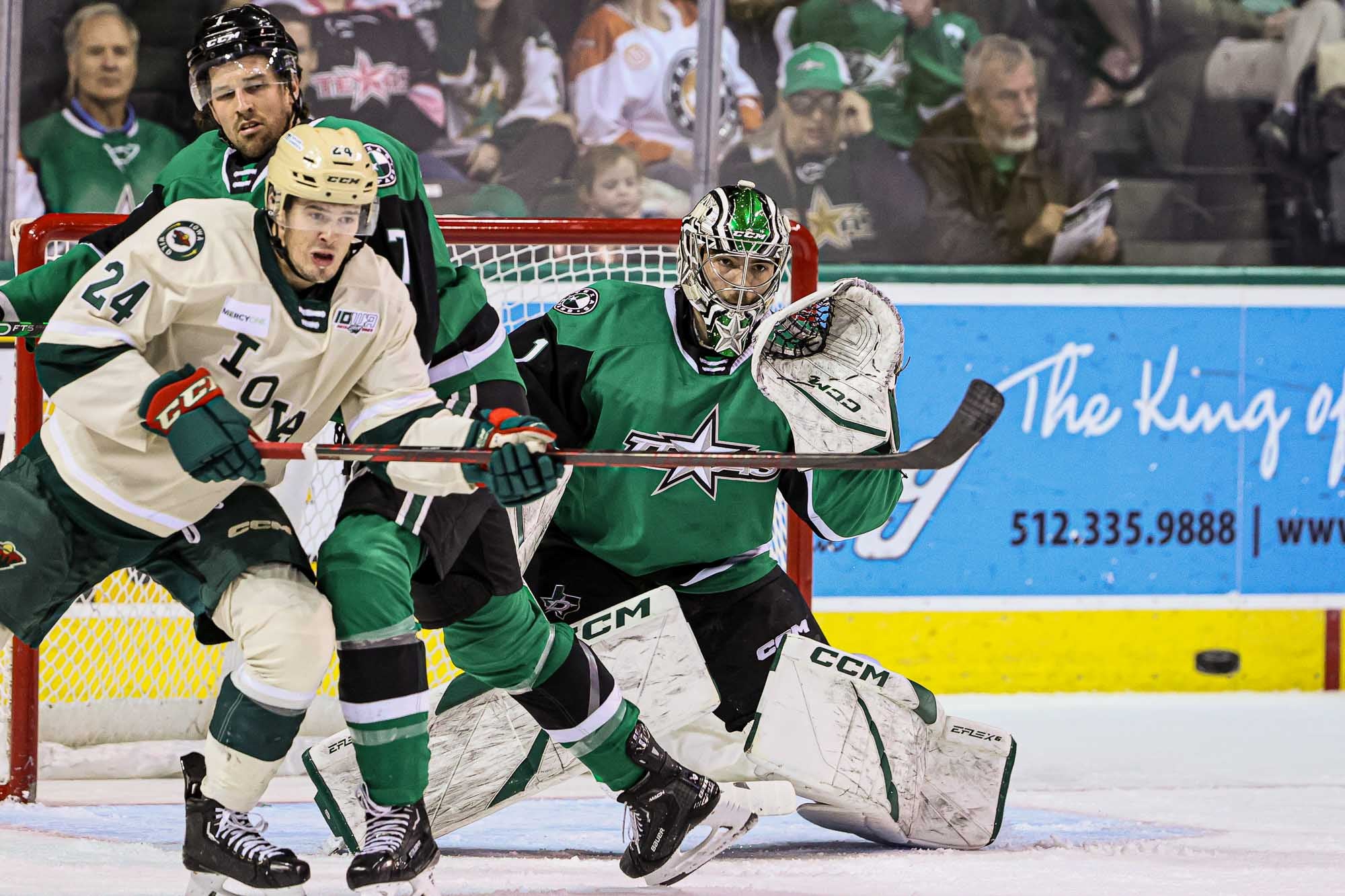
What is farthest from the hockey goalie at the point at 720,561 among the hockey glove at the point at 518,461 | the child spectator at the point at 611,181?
the child spectator at the point at 611,181

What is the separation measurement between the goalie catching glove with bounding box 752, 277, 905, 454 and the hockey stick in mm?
298

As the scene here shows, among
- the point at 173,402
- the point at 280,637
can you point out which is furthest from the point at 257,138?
the point at 280,637

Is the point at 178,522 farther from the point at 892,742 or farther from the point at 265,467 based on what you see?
the point at 892,742

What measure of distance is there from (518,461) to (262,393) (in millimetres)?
339

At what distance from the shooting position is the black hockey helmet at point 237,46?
2.56 m

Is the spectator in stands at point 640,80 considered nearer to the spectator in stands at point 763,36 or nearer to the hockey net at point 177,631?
the spectator in stands at point 763,36

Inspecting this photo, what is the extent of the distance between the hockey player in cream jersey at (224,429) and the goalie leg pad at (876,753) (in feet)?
2.72

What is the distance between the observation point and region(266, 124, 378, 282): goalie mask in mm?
2219

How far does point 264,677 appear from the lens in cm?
217

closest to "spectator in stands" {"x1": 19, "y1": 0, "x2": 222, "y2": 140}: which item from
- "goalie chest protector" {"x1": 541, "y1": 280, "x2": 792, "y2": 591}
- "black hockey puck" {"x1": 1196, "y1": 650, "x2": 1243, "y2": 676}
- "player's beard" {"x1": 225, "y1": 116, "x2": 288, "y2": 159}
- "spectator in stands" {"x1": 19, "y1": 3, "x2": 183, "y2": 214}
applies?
"spectator in stands" {"x1": 19, "y1": 3, "x2": 183, "y2": 214}

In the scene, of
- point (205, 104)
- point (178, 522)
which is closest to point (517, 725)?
point (178, 522)

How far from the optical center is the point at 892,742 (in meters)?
2.94

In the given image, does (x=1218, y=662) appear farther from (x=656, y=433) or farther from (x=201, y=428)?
(x=201, y=428)

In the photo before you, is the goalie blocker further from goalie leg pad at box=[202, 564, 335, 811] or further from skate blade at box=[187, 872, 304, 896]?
goalie leg pad at box=[202, 564, 335, 811]
